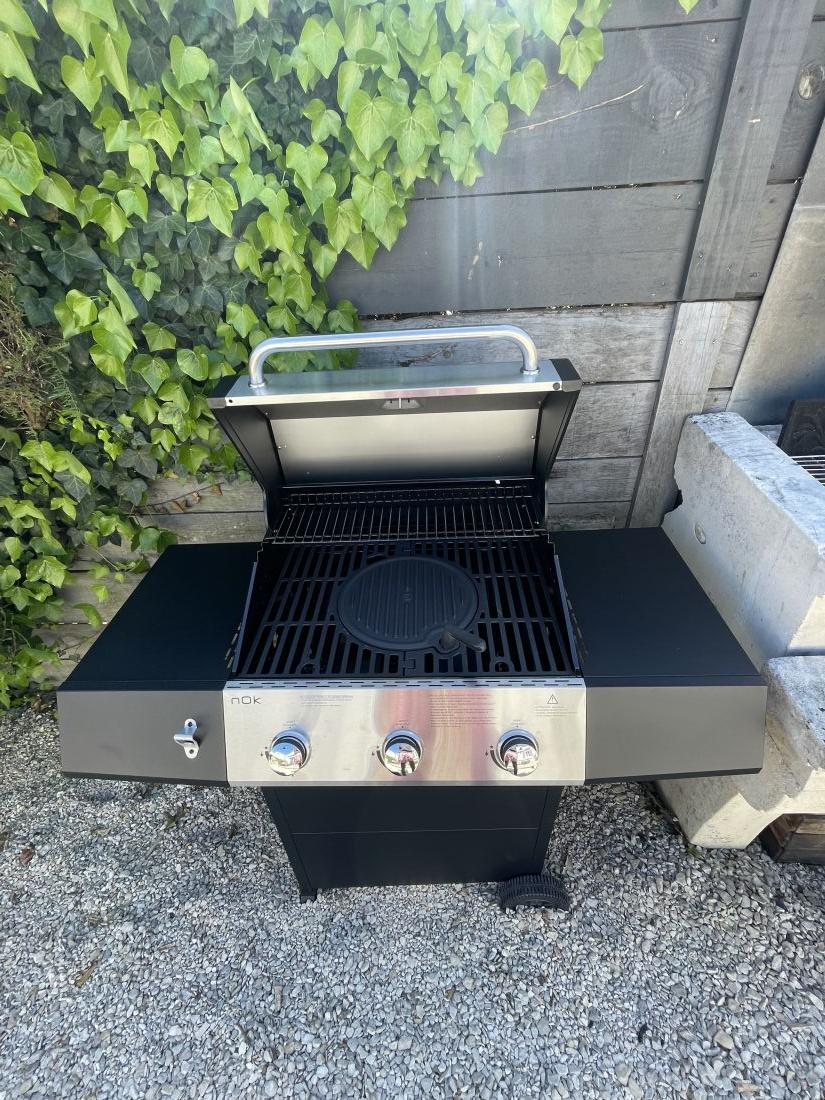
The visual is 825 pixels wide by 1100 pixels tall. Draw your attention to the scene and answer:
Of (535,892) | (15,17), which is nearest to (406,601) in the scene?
(535,892)

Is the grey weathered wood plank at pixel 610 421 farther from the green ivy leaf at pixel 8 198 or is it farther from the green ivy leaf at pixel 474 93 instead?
the green ivy leaf at pixel 8 198

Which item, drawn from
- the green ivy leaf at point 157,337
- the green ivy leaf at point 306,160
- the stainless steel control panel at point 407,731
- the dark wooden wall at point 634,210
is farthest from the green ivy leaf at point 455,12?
the stainless steel control panel at point 407,731

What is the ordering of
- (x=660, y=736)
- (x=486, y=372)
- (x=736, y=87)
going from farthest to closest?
(x=736, y=87) → (x=486, y=372) → (x=660, y=736)

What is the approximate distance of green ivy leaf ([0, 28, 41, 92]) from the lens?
95 centimetres

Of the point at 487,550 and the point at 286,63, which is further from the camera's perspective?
the point at 487,550

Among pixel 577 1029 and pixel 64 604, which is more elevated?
pixel 64 604

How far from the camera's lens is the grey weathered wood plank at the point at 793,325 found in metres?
1.35

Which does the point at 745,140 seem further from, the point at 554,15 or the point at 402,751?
the point at 402,751

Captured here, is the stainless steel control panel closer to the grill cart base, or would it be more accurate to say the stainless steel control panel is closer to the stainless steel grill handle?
the grill cart base

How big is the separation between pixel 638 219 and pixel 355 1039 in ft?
7.21

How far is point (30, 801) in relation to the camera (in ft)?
6.39

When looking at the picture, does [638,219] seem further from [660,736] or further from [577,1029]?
[577,1029]

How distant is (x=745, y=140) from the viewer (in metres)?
1.26

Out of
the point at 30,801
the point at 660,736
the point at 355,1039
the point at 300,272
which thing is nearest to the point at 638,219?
the point at 300,272
